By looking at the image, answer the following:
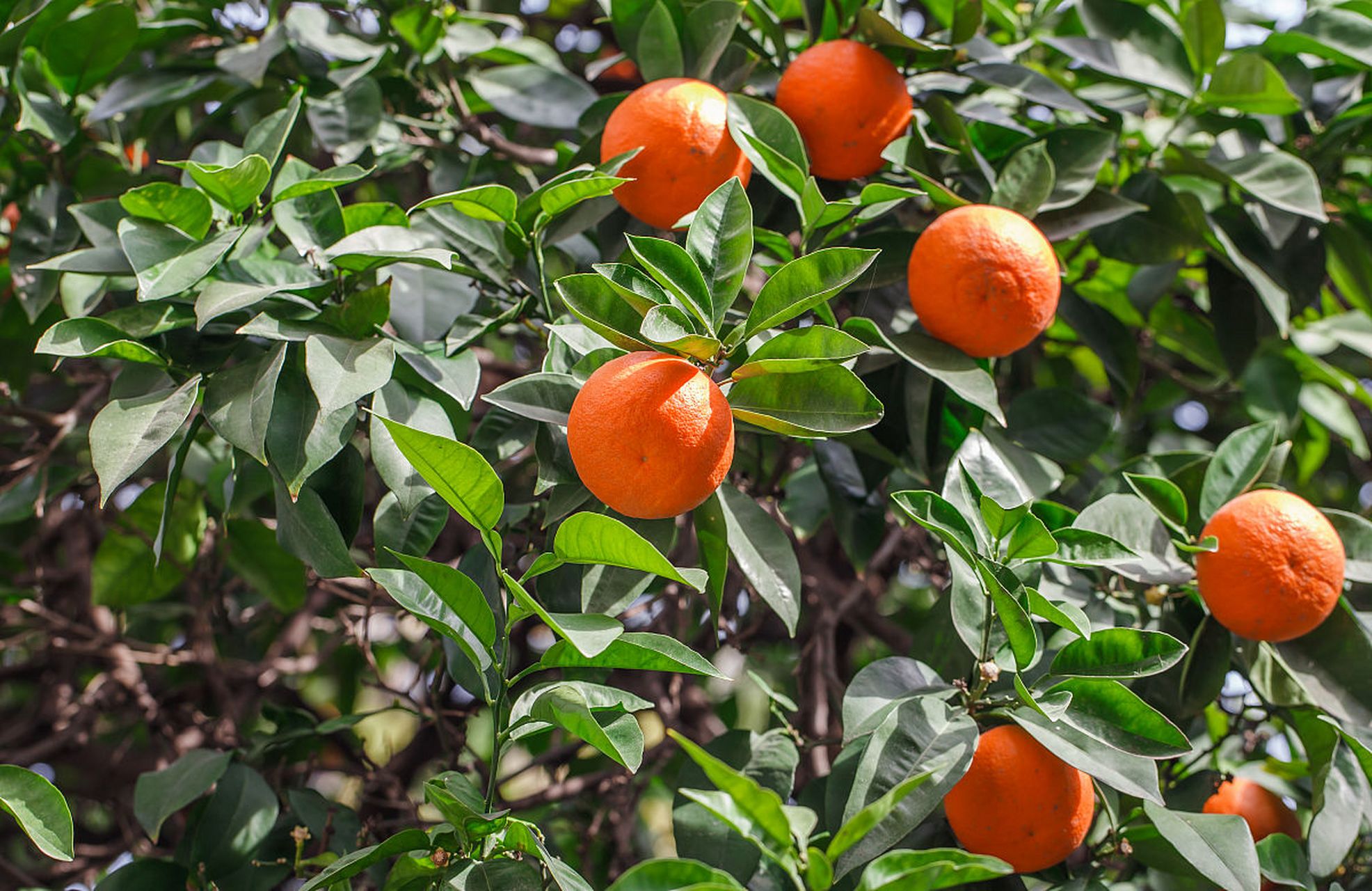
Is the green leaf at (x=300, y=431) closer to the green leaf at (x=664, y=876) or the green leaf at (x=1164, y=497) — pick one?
the green leaf at (x=664, y=876)

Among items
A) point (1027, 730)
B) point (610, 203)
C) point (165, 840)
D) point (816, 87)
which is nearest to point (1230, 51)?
point (816, 87)

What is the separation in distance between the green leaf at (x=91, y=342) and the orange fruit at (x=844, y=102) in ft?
2.41

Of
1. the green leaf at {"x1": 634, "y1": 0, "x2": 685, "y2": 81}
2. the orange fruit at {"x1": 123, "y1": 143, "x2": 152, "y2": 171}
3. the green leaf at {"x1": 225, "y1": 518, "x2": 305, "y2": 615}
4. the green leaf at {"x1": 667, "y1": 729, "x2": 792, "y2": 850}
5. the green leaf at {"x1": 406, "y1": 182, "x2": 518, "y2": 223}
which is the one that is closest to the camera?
the green leaf at {"x1": 667, "y1": 729, "x2": 792, "y2": 850}

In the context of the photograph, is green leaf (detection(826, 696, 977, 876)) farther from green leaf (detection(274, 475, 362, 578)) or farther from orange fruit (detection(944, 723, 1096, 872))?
green leaf (detection(274, 475, 362, 578))

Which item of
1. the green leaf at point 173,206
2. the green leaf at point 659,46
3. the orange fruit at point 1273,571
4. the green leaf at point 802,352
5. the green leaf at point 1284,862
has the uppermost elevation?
the green leaf at point 659,46

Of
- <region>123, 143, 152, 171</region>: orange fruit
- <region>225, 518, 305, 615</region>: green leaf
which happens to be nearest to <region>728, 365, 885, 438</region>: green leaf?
<region>225, 518, 305, 615</region>: green leaf

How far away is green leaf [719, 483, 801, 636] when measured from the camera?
996mm

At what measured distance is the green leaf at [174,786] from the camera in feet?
3.65

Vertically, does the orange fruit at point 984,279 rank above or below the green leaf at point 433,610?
above

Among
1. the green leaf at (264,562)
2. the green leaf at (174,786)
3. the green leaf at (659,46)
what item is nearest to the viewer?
the green leaf at (174,786)

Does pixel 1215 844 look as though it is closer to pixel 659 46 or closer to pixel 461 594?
pixel 461 594

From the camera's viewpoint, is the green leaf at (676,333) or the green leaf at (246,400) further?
the green leaf at (246,400)

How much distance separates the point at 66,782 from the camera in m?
1.97

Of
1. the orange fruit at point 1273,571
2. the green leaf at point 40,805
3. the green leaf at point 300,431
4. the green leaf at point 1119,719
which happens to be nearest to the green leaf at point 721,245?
the green leaf at point 300,431
